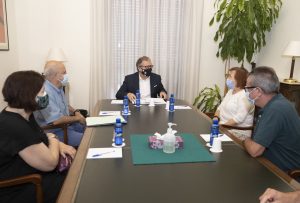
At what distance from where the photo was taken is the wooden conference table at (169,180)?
1.20 meters

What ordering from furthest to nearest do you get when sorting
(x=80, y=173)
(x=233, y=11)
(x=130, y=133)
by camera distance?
(x=233, y=11)
(x=130, y=133)
(x=80, y=173)

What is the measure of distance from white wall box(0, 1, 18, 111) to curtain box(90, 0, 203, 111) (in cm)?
117

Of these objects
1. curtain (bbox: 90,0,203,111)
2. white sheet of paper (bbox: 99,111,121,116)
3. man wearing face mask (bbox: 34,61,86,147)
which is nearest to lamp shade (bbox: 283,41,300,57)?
curtain (bbox: 90,0,203,111)

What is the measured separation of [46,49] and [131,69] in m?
1.42

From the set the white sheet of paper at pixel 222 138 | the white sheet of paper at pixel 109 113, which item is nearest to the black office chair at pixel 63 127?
the white sheet of paper at pixel 109 113

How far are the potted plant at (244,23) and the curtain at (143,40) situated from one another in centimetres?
54

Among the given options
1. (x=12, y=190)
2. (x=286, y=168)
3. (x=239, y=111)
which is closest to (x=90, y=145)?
(x=12, y=190)

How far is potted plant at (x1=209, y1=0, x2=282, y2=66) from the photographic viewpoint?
3.94 m

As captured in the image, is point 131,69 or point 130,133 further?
point 131,69

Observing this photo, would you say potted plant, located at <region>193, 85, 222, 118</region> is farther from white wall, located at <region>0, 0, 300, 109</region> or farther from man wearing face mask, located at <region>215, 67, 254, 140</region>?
man wearing face mask, located at <region>215, 67, 254, 140</region>

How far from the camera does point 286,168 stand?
187 centimetres

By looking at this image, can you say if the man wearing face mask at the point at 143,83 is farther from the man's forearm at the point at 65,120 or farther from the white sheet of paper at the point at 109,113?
the man's forearm at the point at 65,120

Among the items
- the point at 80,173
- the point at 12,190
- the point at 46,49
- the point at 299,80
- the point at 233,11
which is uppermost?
the point at 233,11

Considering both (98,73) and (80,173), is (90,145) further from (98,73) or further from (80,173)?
(98,73)
